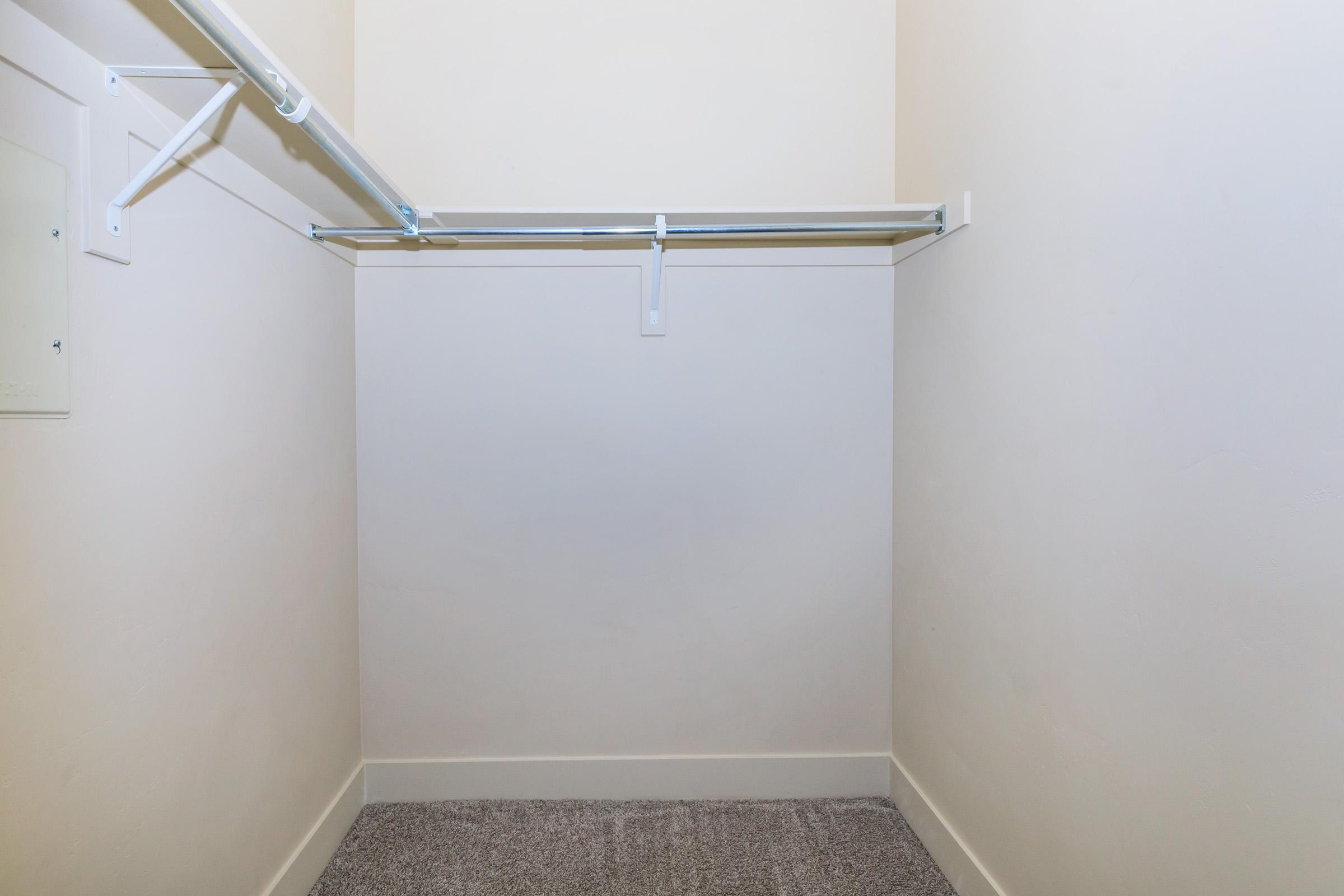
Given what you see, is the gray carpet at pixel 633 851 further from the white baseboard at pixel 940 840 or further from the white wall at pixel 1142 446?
the white wall at pixel 1142 446

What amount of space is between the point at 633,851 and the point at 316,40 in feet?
8.20

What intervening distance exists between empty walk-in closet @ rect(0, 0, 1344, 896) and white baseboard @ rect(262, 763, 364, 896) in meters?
0.01

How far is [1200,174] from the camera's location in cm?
102

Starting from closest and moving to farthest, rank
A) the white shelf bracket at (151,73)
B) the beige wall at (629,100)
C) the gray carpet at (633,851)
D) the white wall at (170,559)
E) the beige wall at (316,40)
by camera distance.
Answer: the white wall at (170,559) → the white shelf bracket at (151,73) → the beige wall at (316,40) → the gray carpet at (633,851) → the beige wall at (629,100)

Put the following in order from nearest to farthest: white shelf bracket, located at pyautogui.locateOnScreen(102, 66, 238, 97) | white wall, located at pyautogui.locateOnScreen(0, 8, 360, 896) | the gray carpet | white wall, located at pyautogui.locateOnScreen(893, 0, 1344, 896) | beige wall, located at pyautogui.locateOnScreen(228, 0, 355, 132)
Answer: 1. white wall, located at pyautogui.locateOnScreen(893, 0, 1344, 896)
2. white wall, located at pyautogui.locateOnScreen(0, 8, 360, 896)
3. white shelf bracket, located at pyautogui.locateOnScreen(102, 66, 238, 97)
4. beige wall, located at pyautogui.locateOnScreen(228, 0, 355, 132)
5. the gray carpet

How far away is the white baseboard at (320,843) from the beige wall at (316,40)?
1927mm

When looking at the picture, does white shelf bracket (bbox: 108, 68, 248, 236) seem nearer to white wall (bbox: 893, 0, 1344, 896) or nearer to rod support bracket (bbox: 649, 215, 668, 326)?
rod support bracket (bbox: 649, 215, 668, 326)

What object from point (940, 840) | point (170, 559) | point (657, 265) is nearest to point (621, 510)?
point (657, 265)

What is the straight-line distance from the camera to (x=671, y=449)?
7.22 feet

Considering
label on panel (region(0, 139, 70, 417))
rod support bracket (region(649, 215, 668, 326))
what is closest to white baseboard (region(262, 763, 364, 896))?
label on panel (region(0, 139, 70, 417))

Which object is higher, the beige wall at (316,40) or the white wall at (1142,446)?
the beige wall at (316,40)

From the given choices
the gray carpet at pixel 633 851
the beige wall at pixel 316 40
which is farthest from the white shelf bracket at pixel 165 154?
the gray carpet at pixel 633 851

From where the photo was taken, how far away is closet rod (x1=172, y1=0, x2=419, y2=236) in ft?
3.03

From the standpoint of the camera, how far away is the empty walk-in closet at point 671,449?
3.17 ft
